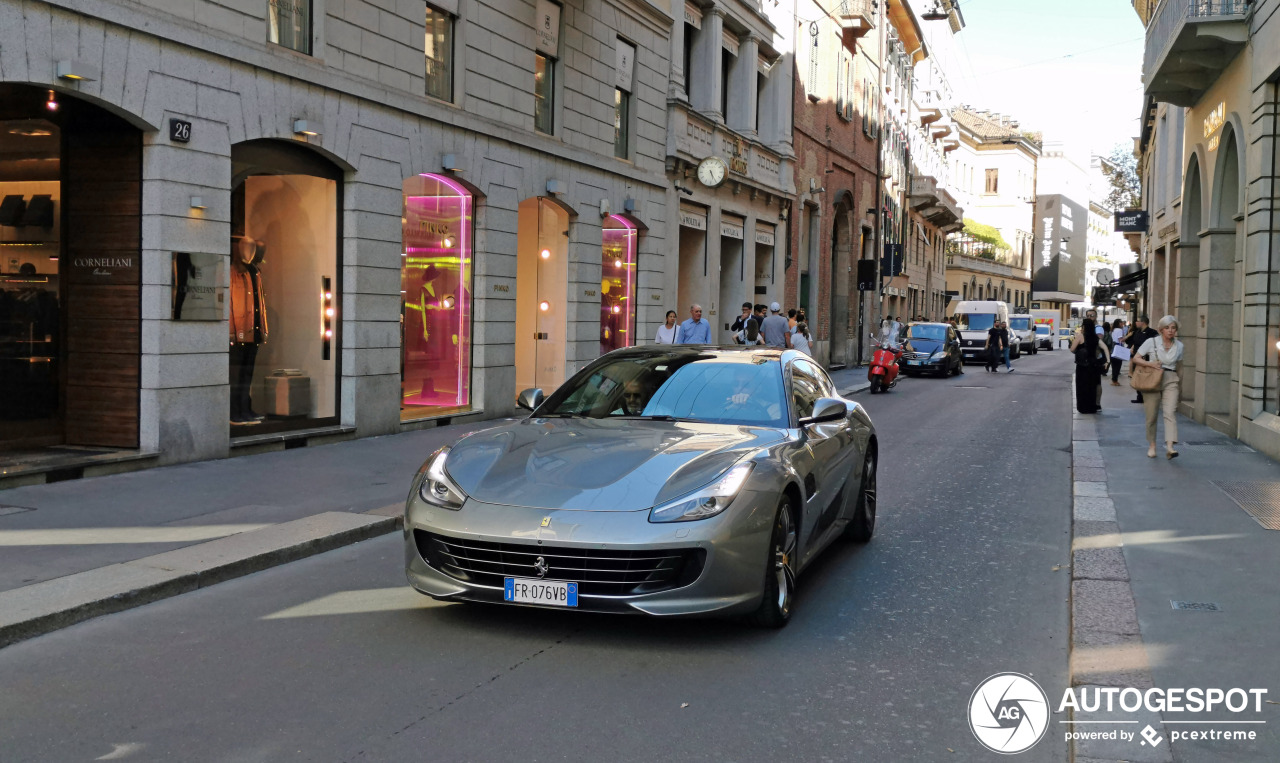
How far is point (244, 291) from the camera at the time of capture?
1297 centimetres

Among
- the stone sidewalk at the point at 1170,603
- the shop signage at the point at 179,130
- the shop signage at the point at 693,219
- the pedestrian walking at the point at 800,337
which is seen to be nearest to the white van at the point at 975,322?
the shop signage at the point at 693,219

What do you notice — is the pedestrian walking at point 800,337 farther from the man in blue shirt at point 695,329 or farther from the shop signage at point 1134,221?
the shop signage at point 1134,221

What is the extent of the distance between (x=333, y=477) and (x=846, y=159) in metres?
32.0

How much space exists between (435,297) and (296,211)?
312 centimetres

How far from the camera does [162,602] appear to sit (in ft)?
21.1

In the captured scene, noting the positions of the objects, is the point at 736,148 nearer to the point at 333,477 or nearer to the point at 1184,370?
the point at 1184,370

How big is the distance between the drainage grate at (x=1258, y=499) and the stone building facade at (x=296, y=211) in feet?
31.8

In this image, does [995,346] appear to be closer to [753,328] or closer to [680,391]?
[753,328]

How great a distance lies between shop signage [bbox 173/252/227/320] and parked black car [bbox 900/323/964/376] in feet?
85.5

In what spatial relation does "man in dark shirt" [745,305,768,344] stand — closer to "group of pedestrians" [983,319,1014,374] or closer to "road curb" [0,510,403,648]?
"road curb" [0,510,403,648]

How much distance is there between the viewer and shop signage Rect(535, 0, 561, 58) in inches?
736

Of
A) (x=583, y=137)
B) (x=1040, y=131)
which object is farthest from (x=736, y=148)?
(x=1040, y=131)

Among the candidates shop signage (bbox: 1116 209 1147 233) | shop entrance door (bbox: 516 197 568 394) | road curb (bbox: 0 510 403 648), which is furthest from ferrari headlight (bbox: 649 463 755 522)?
shop signage (bbox: 1116 209 1147 233)

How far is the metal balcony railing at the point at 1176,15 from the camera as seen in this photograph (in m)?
16.4
